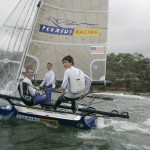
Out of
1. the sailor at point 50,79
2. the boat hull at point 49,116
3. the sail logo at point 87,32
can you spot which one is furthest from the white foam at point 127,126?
the sail logo at point 87,32

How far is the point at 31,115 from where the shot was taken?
9.48 meters

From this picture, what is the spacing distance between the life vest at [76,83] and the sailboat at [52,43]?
938 mm

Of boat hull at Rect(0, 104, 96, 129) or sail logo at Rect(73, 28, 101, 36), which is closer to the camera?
boat hull at Rect(0, 104, 96, 129)

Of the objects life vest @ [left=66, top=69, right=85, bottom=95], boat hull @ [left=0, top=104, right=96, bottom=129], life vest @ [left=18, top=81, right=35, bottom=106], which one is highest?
life vest @ [left=66, top=69, right=85, bottom=95]

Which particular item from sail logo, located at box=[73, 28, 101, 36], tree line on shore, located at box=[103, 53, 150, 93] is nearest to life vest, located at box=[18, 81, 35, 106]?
sail logo, located at box=[73, 28, 101, 36]

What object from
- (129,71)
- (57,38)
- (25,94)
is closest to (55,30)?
(57,38)

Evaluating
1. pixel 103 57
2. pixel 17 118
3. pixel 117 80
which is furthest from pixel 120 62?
pixel 17 118

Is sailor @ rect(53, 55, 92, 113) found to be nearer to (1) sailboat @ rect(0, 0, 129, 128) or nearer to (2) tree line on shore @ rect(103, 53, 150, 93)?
(1) sailboat @ rect(0, 0, 129, 128)

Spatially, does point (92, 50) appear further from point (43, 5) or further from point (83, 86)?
point (83, 86)

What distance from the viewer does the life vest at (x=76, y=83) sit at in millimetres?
8594

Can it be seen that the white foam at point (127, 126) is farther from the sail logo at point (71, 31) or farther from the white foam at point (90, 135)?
the sail logo at point (71, 31)

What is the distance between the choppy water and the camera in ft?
25.1

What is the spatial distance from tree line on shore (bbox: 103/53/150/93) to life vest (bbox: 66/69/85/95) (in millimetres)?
42266

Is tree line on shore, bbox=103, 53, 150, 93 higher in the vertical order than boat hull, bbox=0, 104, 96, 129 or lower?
Result: higher
